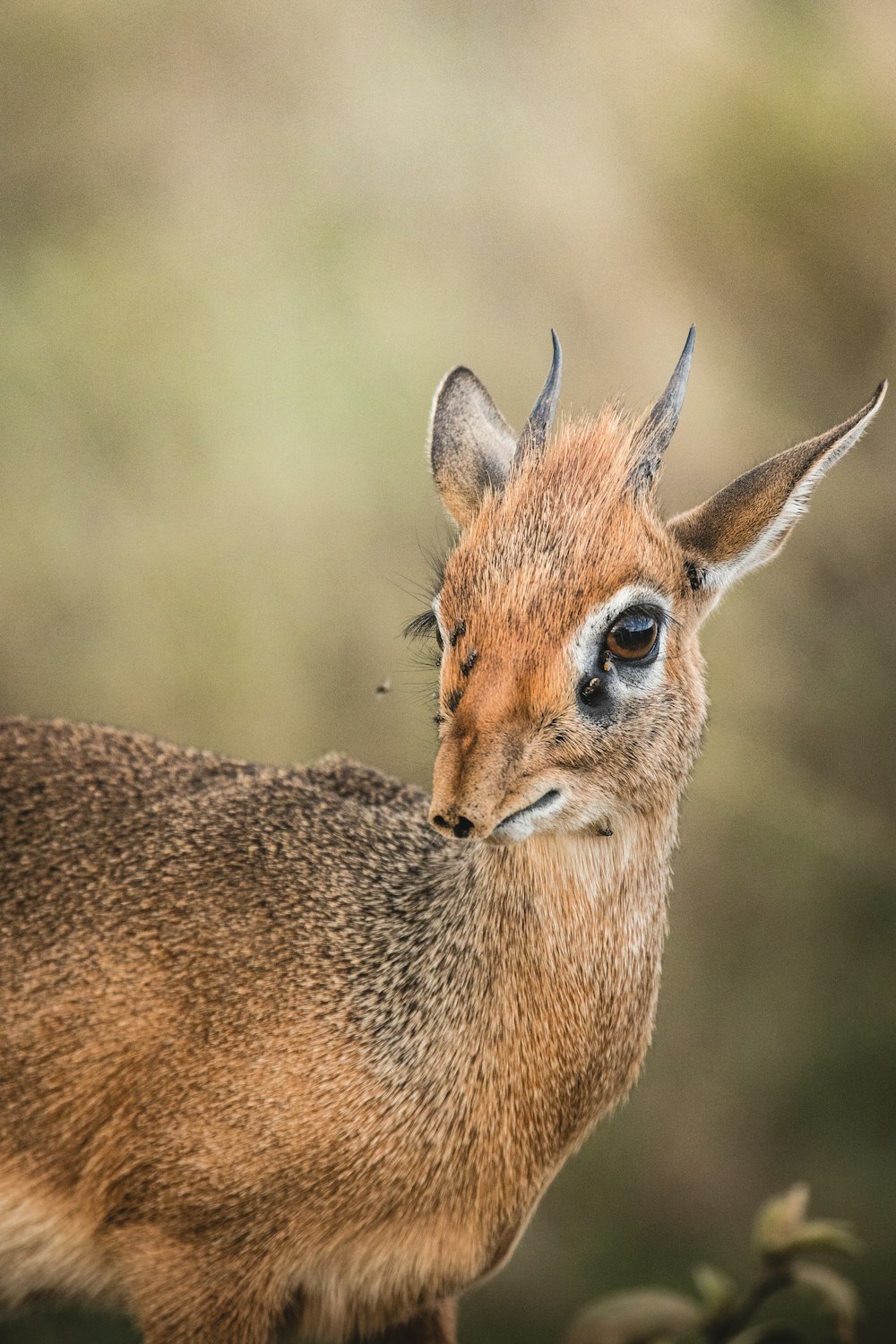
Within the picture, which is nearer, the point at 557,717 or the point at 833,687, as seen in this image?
the point at 557,717

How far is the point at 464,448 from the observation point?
2.53 m

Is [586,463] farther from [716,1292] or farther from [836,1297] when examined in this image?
[716,1292]

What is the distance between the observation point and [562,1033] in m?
2.39

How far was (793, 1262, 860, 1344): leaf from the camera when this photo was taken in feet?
9.46

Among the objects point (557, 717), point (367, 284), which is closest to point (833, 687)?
point (367, 284)

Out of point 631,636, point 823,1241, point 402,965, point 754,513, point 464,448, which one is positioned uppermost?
point 464,448

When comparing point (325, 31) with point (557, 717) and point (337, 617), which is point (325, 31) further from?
point (557, 717)

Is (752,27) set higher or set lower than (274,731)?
higher

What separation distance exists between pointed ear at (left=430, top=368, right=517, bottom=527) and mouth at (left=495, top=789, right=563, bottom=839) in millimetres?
609

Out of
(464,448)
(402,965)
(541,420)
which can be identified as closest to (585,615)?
(541,420)

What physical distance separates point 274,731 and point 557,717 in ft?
8.39

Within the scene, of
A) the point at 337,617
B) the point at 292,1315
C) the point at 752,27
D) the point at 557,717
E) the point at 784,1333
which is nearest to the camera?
the point at 557,717

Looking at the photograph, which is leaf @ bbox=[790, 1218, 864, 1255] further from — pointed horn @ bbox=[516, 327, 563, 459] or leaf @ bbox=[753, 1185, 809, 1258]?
pointed horn @ bbox=[516, 327, 563, 459]

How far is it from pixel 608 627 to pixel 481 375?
2.48 metres
